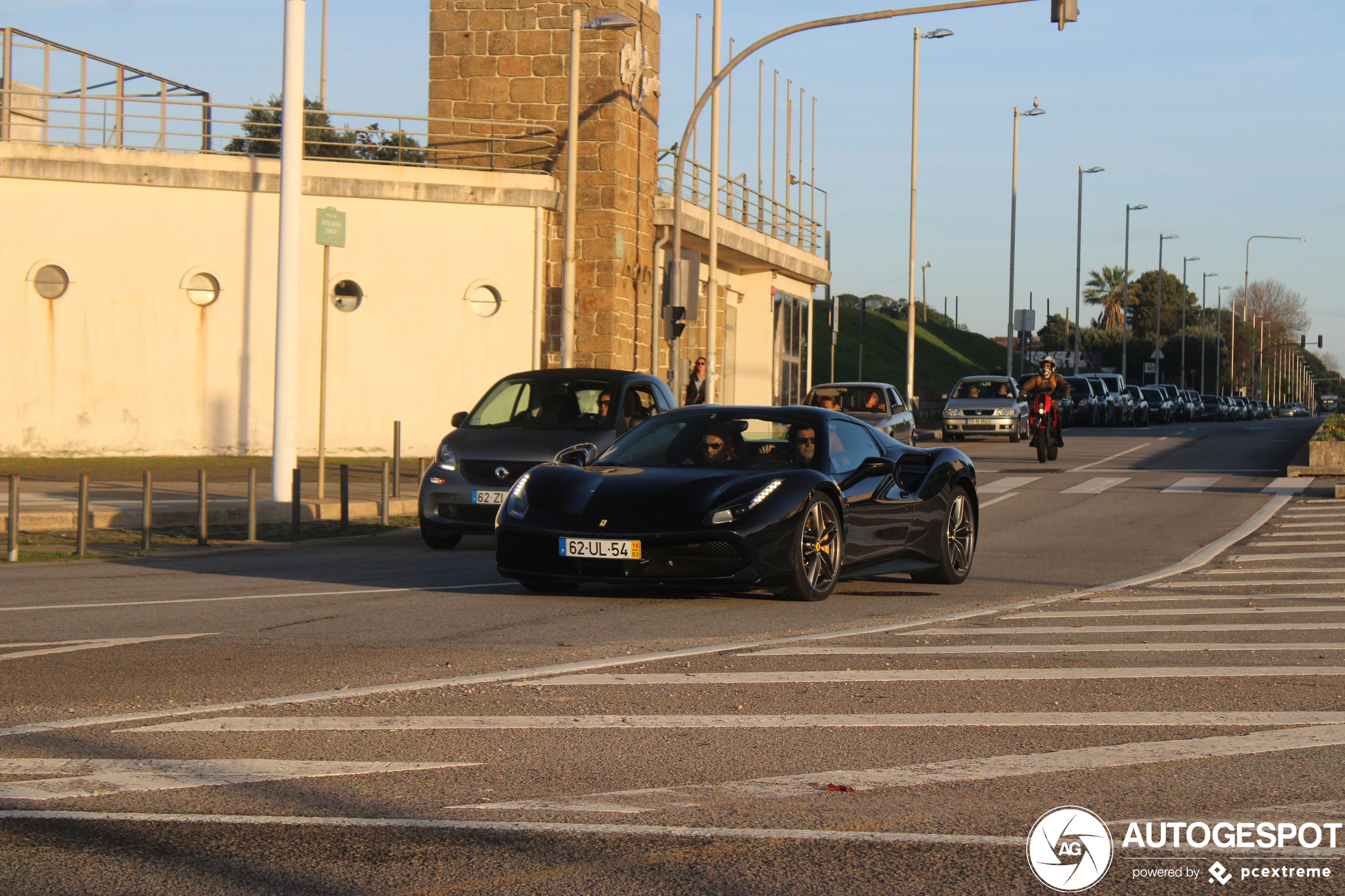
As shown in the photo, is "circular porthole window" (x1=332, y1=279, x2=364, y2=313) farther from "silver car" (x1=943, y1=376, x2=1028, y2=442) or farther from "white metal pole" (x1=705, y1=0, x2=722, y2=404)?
"silver car" (x1=943, y1=376, x2=1028, y2=442)

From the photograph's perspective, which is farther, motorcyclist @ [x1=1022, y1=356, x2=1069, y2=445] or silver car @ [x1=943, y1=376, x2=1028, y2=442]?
silver car @ [x1=943, y1=376, x2=1028, y2=442]

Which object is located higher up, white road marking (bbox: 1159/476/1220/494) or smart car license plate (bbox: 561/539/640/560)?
white road marking (bbox: 1159/476/1220/494)

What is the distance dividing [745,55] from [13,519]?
578 inches

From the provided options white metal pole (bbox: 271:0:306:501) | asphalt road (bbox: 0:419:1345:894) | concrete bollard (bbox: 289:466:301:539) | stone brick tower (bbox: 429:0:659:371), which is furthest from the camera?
stone brick tower (bbox: 429:0:659:371)

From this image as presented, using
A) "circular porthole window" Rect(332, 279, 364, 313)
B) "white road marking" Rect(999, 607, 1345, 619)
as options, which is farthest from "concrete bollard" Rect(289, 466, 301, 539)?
"circular porthole window" Rect(332, 279, 364, 313)

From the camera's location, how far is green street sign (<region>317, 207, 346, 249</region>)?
1589 cm

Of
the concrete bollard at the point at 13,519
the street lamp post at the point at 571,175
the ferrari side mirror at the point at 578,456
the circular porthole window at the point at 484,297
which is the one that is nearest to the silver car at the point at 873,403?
the street lamp post at the point at 571,175

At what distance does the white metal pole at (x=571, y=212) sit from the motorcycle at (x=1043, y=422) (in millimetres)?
8254

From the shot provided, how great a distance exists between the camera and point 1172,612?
29.3ft

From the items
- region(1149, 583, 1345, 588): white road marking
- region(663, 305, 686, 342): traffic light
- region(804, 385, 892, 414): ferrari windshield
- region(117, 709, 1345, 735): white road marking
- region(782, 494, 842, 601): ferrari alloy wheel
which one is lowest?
A: region(117, 709, 1345, 735): white road marking

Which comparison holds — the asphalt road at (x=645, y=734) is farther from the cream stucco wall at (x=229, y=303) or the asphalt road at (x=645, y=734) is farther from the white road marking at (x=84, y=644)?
the cream stucco wall at (x=229, y=303)

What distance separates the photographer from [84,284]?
83.5 feet

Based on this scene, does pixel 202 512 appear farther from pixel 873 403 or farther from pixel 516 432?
pixel 873 403

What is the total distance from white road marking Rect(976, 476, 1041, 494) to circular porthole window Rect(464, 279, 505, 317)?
9.99 m
